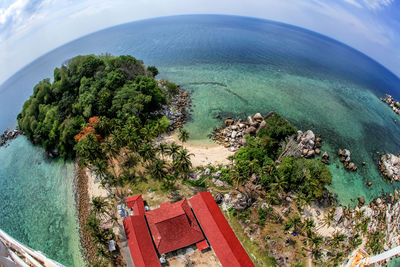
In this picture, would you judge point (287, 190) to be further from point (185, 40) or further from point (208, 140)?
point (185, 40)

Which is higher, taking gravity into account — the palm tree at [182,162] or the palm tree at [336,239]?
the palm tree at [182,162]

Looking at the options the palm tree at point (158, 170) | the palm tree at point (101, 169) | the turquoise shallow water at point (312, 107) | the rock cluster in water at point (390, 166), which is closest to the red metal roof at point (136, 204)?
the palm tree at point (158, 170)

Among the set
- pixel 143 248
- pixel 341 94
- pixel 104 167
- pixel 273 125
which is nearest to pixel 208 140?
pixel 273 125

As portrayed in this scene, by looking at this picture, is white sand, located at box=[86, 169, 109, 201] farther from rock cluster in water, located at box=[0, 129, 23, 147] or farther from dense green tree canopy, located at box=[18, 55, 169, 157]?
rock cluster in water, located at box=[0, 129, 23, 147]

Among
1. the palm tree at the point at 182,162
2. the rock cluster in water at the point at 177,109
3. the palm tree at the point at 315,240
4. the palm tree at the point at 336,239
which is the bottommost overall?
the palm tree at the point at 336,239

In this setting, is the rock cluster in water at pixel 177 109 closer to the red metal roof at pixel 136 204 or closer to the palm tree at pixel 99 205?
the red metal roof at pixel 136 204

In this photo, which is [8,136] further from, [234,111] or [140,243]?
[234,111]

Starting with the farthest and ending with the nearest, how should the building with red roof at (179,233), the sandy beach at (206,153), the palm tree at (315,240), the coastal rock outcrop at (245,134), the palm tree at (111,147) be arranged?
1. the coastal rock outcrop at (245,134)
2. the sandy beach at (206,153)
3. the palm tree at (111,147)
4. the palm tree at (315,240)
5. the building with red roof at (179,233)
